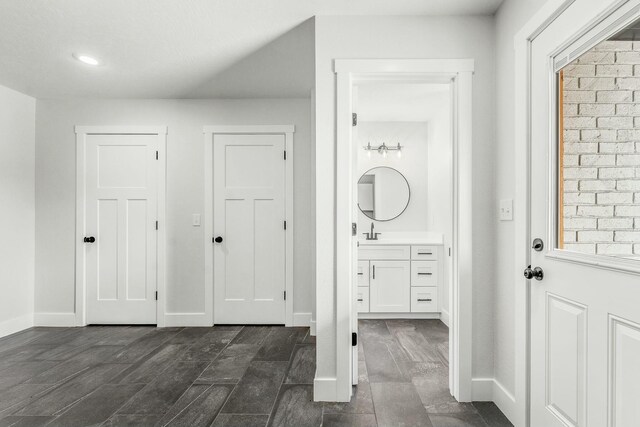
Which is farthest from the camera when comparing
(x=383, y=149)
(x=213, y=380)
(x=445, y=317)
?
(x=383, y=149)

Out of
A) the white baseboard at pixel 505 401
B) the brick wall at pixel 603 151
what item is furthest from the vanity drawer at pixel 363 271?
the brick wall at pixel 603 151

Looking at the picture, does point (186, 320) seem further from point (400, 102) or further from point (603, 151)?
point (603, 151)

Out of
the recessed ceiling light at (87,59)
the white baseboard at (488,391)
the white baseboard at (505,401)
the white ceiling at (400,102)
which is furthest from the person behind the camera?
the white ceiling at (400,102)

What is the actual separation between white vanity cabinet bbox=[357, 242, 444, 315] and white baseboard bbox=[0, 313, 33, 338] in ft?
11.5

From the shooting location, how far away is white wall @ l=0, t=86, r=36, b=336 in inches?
132

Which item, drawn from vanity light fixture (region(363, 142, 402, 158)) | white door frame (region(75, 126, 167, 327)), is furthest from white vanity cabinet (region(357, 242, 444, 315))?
white door frame (region(75, 126, 167, 327))

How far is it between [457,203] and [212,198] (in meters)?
2.54

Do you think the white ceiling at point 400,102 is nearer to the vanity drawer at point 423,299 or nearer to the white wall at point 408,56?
the white wall at point 408,56

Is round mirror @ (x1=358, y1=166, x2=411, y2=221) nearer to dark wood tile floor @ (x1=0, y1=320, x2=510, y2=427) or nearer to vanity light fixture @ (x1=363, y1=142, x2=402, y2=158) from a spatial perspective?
vanity light fixture @ (x1=363, y1=142, x2=402, y2=158)

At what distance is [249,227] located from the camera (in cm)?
368

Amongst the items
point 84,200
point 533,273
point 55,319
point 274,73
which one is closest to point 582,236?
point 533,273

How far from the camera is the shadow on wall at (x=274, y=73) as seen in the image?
248 cm

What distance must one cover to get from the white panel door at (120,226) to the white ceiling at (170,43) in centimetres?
60

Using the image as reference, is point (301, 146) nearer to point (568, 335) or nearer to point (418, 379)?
point (418, 379)
